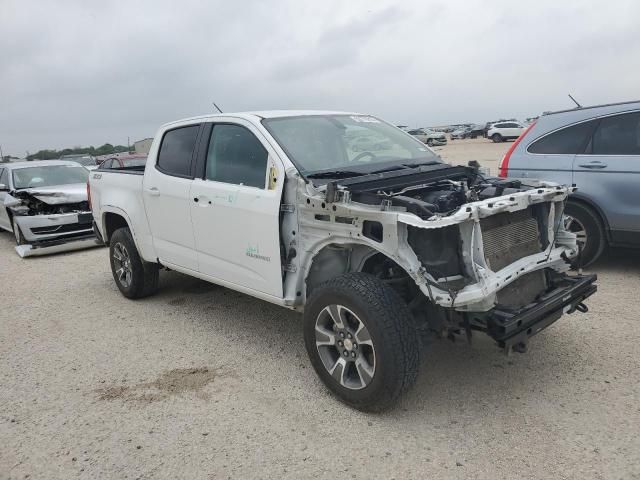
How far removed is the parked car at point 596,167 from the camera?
215 inches

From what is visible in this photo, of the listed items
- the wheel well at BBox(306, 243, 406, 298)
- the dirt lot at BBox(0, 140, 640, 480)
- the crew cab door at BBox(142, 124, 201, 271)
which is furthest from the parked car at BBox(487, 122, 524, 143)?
the wheel well at BBox(306, 243, 406, 298)

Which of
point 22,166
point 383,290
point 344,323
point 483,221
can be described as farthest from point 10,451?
point 22,166

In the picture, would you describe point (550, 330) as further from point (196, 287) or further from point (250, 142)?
point (196, 287)

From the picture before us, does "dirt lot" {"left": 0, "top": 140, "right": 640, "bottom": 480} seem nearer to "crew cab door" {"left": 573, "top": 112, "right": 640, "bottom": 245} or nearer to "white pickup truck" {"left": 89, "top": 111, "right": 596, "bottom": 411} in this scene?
"white pickup truck" {"left": 89, "top": 111, "right": 596, "bottom": 411}

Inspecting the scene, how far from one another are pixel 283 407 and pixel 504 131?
1678 inches

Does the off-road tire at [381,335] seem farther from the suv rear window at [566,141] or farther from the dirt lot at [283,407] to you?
the suv rear window at [566,141]

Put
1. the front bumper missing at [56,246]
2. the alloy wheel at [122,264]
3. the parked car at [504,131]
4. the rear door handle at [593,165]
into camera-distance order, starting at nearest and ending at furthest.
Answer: the rear door handle at [593,165] < the alloy wheel at [122,264] < the front bumper missing at [56,246] < the parked car at [504,131]

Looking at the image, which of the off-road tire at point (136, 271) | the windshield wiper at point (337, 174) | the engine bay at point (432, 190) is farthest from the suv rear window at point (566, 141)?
the off-road tire at point (136, 271)

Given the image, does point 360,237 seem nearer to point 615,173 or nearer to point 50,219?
point 615,173

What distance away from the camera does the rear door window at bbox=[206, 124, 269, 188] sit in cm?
406

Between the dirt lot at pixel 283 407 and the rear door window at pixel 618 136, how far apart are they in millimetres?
1527

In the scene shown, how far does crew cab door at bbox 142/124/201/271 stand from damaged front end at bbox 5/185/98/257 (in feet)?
14.4

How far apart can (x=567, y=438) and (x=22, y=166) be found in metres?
10.8

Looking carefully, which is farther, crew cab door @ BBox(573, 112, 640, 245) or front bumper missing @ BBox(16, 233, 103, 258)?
front bumper missing @ BBox(16, 233, 103, 258)
